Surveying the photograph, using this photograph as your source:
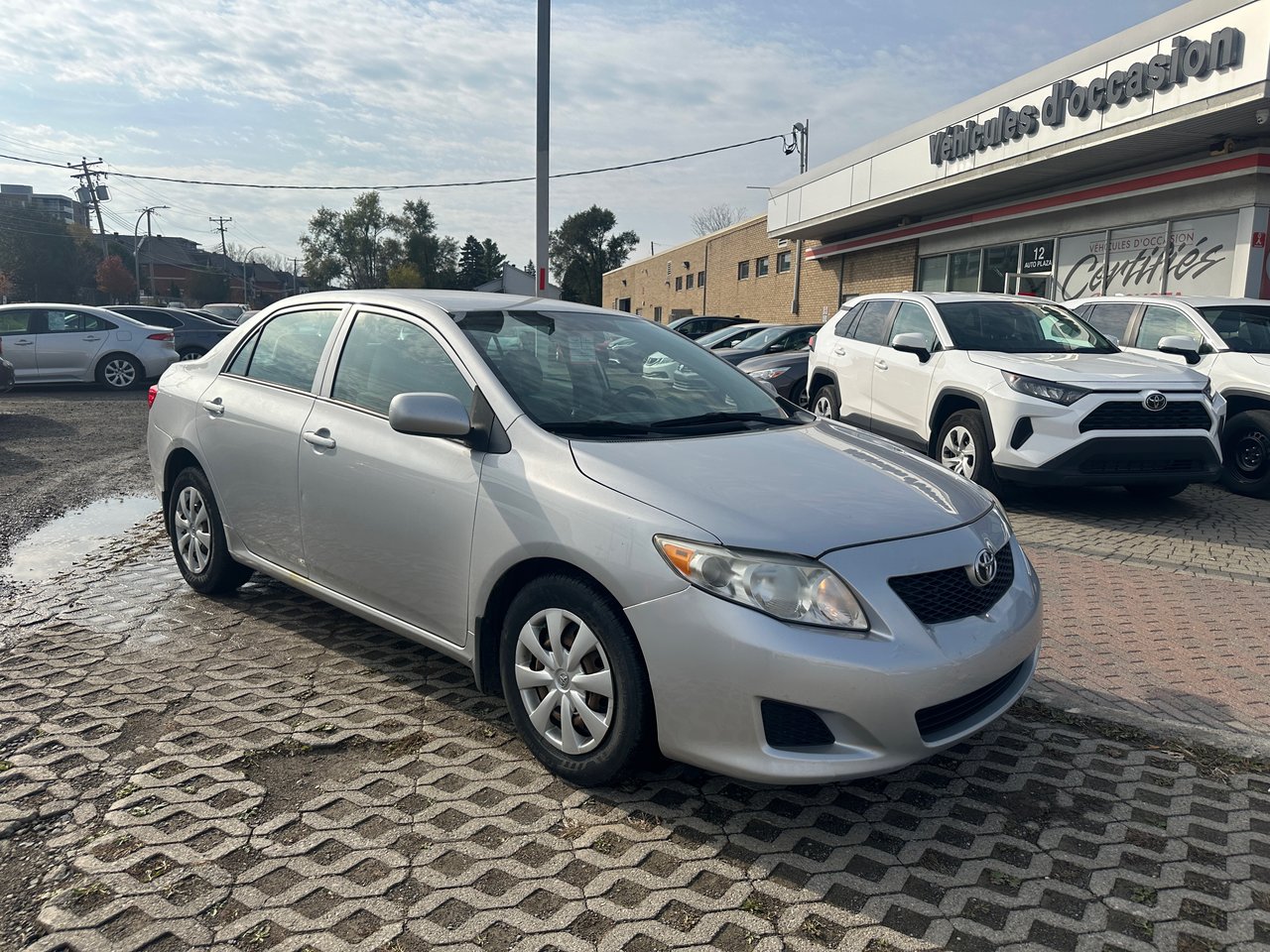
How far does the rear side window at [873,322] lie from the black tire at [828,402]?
2.02 ft

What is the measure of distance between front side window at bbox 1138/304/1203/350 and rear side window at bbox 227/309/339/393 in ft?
26.3

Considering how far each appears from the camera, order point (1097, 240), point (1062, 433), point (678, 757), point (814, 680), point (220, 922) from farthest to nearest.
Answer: point (1097, 240)
point (1062, 433)
point (678, 757)
point (814, 680)
point (220, 922)

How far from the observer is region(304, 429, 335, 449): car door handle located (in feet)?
12.8

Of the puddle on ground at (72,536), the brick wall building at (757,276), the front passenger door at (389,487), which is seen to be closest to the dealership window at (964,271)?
the brick wall building at (757,276)

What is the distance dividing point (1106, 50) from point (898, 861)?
575 inches

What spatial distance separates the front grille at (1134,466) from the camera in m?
7.04

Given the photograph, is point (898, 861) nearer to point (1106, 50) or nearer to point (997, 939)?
point (997, 939)

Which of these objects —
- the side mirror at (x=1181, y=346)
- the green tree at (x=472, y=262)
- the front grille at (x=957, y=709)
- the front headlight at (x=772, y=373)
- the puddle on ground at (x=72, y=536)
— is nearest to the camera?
the front grille at (x=957, y=709)

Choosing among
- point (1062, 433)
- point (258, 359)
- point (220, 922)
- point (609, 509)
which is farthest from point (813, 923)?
point (1062, 433)

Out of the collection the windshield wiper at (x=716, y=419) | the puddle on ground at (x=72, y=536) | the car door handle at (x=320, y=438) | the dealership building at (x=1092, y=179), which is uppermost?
the dealership building at (x=1092, y=179)

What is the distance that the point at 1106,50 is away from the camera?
1377 cm

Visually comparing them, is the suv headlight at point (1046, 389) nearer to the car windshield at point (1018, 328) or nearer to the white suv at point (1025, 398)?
the white suv at point (1025, 398)

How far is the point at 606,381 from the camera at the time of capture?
3779 millimetres

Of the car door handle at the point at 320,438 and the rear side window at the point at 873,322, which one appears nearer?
the car door handle at the point at 320,438
